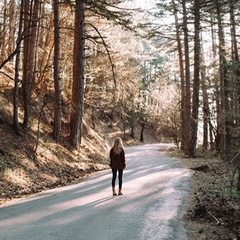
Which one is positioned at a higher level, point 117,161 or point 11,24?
point 11,24

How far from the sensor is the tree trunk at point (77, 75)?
17188mm

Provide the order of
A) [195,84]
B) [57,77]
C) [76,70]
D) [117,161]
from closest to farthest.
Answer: [117,161] → [57,77] → [76,70] → [195,84]

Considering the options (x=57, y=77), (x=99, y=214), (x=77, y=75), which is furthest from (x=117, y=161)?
(x=77, y=75)

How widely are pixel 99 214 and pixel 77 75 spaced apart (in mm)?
10501

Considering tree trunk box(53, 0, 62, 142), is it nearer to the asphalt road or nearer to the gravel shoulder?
the asphalt road

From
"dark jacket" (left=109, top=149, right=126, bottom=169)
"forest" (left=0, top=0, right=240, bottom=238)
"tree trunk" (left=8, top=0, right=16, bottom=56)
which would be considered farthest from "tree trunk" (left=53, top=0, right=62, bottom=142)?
"dark jacket" (left=109, top=149, right=126, bottom=169)

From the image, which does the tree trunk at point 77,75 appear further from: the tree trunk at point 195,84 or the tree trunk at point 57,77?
the tree trunk at point 195,84

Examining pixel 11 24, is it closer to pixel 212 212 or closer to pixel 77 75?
pixel 77 75

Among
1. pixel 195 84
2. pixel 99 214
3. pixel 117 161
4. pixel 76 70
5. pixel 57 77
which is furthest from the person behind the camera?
pixel 195 84

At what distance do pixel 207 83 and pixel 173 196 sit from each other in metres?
19.9

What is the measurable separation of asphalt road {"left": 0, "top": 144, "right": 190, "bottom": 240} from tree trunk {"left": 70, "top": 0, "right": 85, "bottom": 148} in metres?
5.64

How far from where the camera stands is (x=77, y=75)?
57.2ft

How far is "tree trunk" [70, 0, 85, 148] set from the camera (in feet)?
56.4

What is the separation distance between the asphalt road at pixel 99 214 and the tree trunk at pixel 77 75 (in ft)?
18.5
